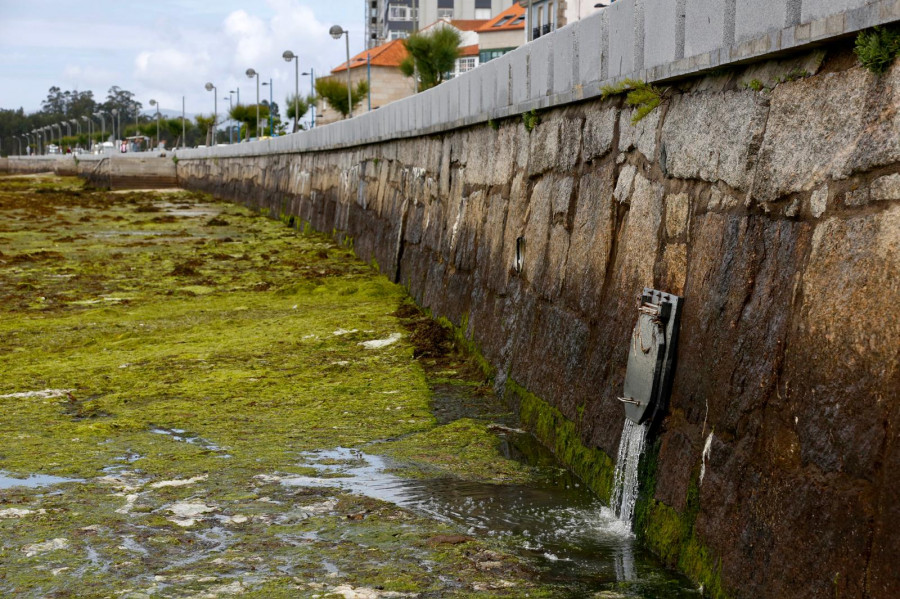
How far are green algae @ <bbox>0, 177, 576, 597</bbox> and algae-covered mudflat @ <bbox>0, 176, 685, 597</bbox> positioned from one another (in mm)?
15

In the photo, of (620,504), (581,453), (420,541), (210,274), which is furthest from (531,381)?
(210,274)

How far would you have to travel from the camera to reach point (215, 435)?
628 cm

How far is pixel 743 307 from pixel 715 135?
2.65 feet

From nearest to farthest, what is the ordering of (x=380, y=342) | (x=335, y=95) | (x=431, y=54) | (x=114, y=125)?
(x=380, y=342) → (x=431, y=54) → (x=335, y=95) → (x=114, y=125)

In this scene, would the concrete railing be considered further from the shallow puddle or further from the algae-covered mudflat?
the shallow puddle

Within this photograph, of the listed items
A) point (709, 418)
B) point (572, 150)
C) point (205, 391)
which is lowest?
point (205, 391)

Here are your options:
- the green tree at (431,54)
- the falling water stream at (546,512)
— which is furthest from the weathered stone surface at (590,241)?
the green tree at (431,54)

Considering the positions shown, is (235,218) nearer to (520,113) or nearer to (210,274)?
(210,274)

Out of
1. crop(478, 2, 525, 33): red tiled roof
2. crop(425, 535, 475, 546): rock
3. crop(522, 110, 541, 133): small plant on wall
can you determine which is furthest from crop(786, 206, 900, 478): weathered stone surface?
crop(478, 2, 525, 33): red tiled roof

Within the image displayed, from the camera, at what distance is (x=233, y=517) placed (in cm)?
477

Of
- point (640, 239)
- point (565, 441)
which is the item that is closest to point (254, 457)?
point (565, 441)

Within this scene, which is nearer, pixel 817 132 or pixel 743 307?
pixel 817 132

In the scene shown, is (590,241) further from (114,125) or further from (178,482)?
(114,125)

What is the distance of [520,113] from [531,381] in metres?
1.99
